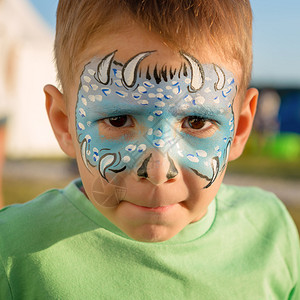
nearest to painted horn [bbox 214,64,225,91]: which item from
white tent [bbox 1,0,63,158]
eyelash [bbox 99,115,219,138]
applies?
eyelash [bbox 99,115,219,138]

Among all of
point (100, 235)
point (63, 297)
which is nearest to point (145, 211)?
point (100, 235)

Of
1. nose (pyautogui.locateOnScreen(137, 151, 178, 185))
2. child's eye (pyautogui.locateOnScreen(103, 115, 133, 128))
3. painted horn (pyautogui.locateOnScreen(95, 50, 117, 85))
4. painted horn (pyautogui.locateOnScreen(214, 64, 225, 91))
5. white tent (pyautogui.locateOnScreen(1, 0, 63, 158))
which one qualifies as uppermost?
painted horn (pyautogui.locateOnScreen(95, 50, 117, 85))

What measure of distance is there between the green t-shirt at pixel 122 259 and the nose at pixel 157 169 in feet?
1.34

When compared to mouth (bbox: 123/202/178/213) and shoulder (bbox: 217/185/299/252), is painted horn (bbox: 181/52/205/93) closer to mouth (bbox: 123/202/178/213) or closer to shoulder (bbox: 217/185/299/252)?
mouth (bbox: 123/202/178/213)

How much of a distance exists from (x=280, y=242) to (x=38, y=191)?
5.35 m

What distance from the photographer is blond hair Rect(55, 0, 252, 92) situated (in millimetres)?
1465

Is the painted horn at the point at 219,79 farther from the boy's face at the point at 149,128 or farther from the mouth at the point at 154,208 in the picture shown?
the mouth at the point at 154,208

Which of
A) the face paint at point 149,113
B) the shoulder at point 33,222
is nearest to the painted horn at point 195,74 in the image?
the face paint at point 149,113

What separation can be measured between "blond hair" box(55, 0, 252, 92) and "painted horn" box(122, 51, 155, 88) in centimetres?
9

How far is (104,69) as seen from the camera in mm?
1495

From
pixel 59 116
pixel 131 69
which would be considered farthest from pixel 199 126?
pixel 59 116

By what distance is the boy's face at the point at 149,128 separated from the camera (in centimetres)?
146

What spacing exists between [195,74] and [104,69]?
286 mm

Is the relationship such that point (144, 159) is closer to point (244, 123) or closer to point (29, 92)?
point (244, 123)
